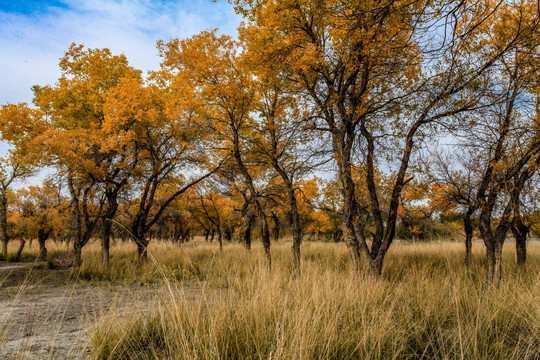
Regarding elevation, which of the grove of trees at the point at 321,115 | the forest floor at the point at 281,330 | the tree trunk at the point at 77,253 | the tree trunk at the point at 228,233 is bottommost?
the tree trunk at the point at 228,233

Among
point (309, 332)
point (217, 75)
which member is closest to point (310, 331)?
point (309, 332)

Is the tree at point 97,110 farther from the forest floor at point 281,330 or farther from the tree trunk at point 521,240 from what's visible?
the tree trunk at point 521,240

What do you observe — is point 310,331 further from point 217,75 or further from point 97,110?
point 97,110

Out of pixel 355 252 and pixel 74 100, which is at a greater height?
pixel 74 100

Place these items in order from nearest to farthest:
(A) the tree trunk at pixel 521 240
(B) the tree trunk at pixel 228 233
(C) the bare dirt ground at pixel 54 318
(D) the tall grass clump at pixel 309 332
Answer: (D) the tall grass clump at pixel 309 332 < (C) the bare dirt ground at pixel 54 318 < (A) the tree trunk at pixel 521 240 < (B) the tree trunk at pixel 228 233

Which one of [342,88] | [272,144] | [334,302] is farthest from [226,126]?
[334,302]

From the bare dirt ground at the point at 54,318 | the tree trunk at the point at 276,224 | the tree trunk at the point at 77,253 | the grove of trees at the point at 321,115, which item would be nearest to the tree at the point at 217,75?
the grove of trees at the point at 321,115

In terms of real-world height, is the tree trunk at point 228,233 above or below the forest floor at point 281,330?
below

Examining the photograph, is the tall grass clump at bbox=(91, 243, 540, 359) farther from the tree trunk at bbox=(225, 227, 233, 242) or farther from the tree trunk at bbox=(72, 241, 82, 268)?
the tree trunk at bbox=(225, 227, 233, 242)

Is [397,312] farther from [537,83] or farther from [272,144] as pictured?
[272,144]

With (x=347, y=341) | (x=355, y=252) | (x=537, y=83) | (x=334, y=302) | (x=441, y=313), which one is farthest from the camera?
(x=355, y=252)

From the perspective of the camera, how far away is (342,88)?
640 cm

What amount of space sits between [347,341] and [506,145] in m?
5.66

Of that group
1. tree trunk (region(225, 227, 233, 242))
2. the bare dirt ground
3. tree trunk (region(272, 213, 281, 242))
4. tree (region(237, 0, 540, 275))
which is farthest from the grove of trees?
tree trunk (region(225, 227, 233, 242))
